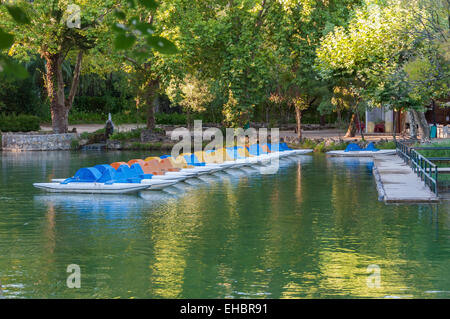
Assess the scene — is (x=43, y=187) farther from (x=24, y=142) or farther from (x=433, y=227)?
(x=24, y=142)

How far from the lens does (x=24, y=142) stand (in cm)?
5606

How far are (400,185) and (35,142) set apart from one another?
38.3 m

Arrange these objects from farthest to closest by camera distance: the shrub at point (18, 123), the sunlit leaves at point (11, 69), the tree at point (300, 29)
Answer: the shrub at point (18, 123) → the tree at point (300, 29) → the sunlit leaves at point (11, 69)

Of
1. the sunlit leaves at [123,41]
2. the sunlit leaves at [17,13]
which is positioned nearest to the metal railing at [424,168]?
the sunlit leaves at [123,41]

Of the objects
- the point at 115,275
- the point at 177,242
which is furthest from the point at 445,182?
the point at 115,275

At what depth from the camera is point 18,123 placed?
6150 centimetres

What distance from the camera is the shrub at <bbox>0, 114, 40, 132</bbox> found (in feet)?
200

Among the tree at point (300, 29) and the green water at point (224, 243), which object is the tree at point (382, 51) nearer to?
the green water at point (224, 243)

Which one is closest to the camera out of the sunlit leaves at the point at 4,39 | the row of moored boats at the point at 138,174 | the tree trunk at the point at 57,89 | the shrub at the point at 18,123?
the sunlit leaves at the point at 4,39

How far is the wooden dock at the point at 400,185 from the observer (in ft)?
69.5

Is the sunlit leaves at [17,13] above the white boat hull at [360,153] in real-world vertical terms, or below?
above

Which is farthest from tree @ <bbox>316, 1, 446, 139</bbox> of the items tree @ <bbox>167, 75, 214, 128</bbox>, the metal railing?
tree @ <bbox>167, 75, 214, 128</bbox>

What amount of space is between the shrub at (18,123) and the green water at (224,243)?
34.9 metres

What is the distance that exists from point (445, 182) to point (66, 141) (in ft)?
123
